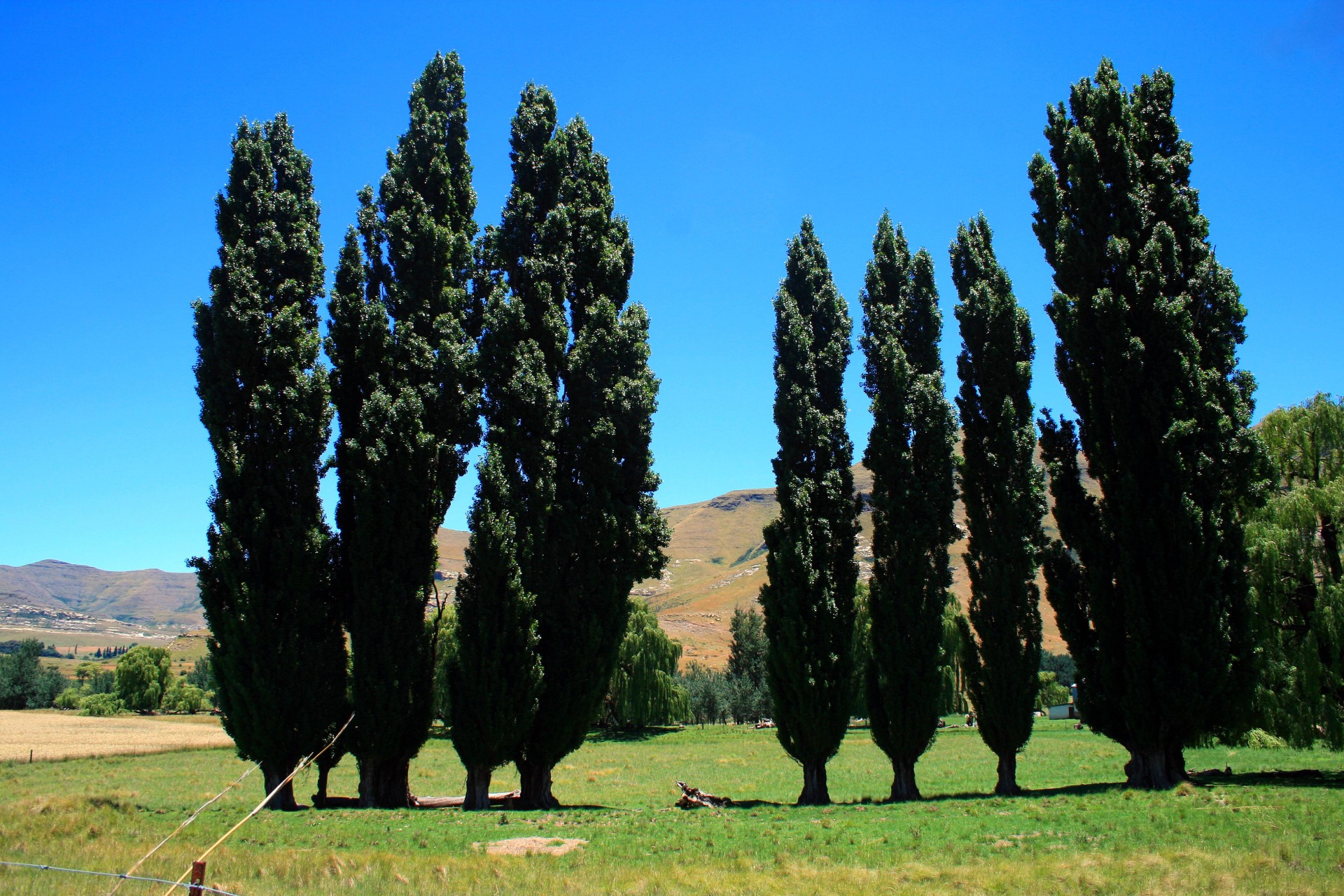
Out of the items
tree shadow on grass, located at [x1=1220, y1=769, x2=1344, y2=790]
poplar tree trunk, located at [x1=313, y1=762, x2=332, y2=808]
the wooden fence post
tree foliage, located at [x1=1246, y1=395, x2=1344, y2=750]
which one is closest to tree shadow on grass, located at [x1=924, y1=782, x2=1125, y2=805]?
tree shadow on grass, located at [x1=1220, y1=769, x2=1344, y2=790]

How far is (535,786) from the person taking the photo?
76.5 ft

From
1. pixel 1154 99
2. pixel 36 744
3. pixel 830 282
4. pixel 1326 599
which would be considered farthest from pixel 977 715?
pixel 36 744

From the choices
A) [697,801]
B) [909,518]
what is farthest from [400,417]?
[909,518]

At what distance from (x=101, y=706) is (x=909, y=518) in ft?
346

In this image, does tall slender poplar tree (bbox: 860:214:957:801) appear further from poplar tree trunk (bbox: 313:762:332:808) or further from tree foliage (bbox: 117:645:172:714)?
tree foliage (bbox: 117:645:172:714)

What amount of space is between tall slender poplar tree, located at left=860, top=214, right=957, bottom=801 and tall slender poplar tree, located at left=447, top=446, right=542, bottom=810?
9776 mm

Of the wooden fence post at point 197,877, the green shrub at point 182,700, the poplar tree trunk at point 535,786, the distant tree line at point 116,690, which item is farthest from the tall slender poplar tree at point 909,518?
the green shrub at point 182,700

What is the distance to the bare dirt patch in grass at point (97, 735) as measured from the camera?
170 feet

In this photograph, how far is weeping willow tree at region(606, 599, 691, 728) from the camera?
66750 millimetres

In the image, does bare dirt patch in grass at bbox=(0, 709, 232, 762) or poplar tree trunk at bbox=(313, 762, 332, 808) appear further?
bare dirt patch in grass at bbox=(0, 709, 232, 762)

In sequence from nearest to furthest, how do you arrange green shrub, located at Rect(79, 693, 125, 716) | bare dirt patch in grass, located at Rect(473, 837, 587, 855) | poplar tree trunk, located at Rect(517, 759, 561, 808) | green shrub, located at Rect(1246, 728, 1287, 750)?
1. bare dirt patch in grass, located at Rect(473, 837, 587, 855)
2. poplar tree trunk, located at Rect(517, 759, 561, 808)
3. green shrub, located at Rect(1246, 728, 1287, 750)
4. green shrub, located at Rect(79, 693, 125, 716)

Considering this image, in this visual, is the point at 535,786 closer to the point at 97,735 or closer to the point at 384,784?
the point at 384,784

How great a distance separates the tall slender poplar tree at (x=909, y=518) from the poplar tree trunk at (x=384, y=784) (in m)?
13.4

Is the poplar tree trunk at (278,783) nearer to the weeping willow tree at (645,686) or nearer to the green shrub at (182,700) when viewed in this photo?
the weeping willow tree at (645,686)
